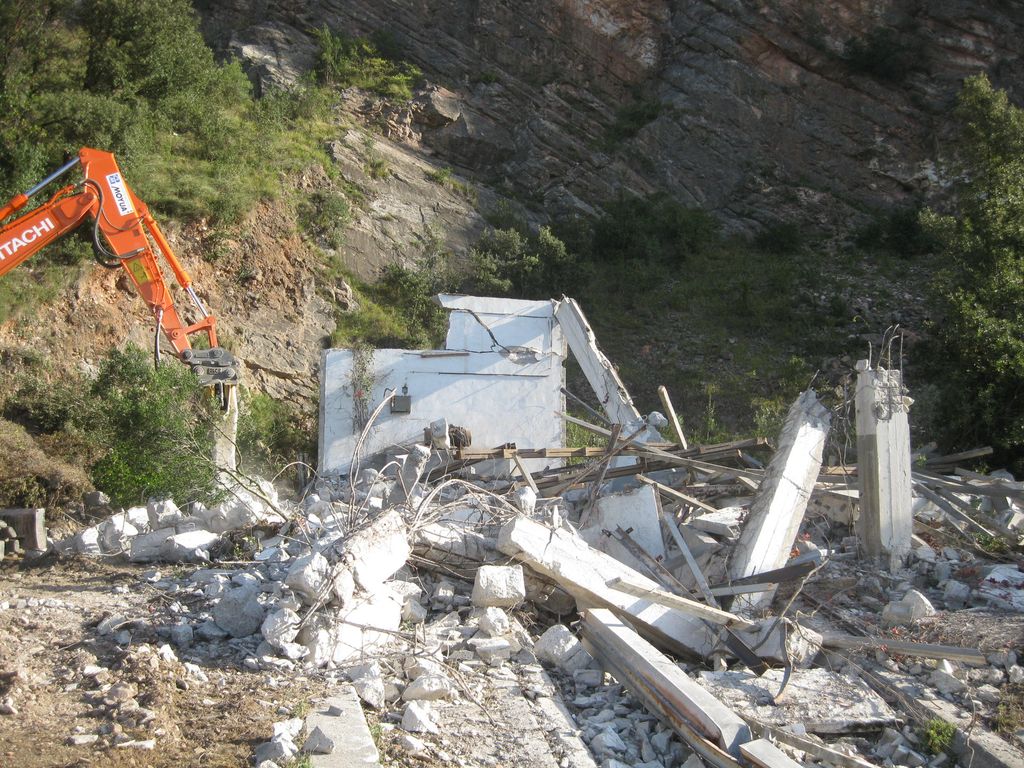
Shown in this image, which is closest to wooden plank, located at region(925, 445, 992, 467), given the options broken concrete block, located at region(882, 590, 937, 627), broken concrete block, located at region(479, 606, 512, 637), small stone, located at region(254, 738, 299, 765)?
broken concrete block, located at region(882, 590, 937, 627)

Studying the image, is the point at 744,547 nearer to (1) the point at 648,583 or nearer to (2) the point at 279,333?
(1) the point at 648,583

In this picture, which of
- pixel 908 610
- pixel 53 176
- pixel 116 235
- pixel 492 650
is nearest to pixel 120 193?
pixel 116 235

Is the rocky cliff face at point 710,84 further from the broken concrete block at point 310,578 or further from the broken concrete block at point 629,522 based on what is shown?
the broken concrete block at point 310,578

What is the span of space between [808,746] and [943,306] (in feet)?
54.3

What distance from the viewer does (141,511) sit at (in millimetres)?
9695

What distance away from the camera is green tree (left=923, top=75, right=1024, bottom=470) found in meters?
14.4

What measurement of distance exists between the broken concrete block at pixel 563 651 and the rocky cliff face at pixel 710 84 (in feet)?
65.9

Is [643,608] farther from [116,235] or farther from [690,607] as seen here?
[116,235]

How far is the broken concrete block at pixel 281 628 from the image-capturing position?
18.7 ft

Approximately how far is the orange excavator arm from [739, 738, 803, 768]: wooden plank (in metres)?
8.94

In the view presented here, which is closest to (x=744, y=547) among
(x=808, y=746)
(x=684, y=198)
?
(x=808, y=746)

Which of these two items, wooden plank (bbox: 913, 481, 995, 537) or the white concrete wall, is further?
the white concrete wall

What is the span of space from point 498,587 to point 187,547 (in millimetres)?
3575

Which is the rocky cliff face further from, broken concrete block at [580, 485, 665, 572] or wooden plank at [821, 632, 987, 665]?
wooden plank at [821, 632, 987, 665]
